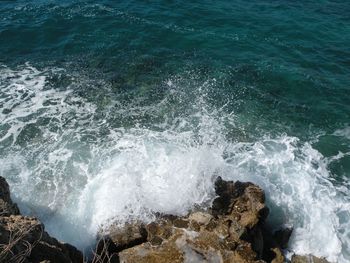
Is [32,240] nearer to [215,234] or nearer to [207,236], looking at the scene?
[207,236]

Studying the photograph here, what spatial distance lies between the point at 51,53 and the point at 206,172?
481 inches

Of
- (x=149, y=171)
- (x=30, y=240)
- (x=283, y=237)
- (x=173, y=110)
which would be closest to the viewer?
(x=30, y=240)

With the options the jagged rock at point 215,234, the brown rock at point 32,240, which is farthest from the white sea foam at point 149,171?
the brown rock at point 32,240

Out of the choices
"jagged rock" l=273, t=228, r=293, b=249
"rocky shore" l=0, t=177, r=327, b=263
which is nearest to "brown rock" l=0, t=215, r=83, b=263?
"rocky shore" l=0, t=177, r=327, b=263

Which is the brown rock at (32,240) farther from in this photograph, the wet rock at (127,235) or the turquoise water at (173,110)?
the turquoise water at (173,110)

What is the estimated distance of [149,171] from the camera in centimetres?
1451

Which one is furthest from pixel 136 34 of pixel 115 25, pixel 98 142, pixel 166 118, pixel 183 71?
pixel 98 142

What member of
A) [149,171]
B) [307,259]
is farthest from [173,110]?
A: [307,259]

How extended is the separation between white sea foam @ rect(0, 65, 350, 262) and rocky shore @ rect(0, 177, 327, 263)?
67 centimetres

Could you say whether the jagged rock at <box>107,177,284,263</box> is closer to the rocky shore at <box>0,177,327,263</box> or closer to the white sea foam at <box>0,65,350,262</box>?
the rocky shore at <box>0,177,327,263</box>

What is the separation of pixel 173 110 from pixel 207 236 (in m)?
7.23

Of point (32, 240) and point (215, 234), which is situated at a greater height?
point (32, 240)

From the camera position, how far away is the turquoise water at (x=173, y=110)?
13469 mm

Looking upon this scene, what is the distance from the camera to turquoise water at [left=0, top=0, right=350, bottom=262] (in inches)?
530
